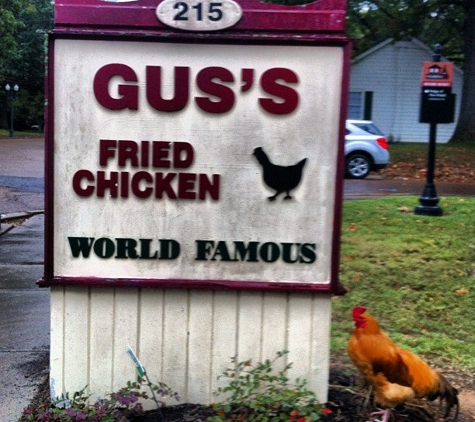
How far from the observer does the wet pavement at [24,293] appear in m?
4.63

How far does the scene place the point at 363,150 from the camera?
1806 cm

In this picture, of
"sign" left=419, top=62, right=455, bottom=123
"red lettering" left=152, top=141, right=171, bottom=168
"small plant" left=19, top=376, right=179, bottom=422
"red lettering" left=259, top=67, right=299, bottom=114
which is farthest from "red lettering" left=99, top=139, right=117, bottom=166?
"sign" left=419, top=62, right=455, bottom=123

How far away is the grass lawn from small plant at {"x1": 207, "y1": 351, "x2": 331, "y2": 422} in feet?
4.21

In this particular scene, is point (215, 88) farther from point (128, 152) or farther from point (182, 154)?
point (128, 152)

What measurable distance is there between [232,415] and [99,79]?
2020 mm

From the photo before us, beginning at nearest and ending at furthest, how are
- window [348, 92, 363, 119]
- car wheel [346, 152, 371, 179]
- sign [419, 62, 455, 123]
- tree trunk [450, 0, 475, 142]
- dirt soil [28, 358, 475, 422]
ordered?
dirt soil [28, 358, 475, 422]
sign [419, 62, 455, 123]
car wheel [346, 152, 371, 179]
tree trunk [450, 0, 475, 142]
window [348, 92, 363, 119]

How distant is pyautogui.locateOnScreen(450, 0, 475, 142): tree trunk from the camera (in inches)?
862

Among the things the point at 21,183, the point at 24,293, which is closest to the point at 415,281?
the point at 24,293

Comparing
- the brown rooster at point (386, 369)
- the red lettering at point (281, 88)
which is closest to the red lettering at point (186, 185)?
the red lettering at point (281, 88)

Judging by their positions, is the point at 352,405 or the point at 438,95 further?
the point at 438,95

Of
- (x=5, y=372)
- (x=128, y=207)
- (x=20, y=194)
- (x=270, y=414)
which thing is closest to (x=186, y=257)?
(x=128, y=207)

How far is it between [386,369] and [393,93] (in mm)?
27252

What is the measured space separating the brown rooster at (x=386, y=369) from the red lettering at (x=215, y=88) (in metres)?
1.38

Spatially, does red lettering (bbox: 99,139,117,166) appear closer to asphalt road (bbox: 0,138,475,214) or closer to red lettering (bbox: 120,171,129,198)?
red lettering (bbox: 120,171,129,198)
